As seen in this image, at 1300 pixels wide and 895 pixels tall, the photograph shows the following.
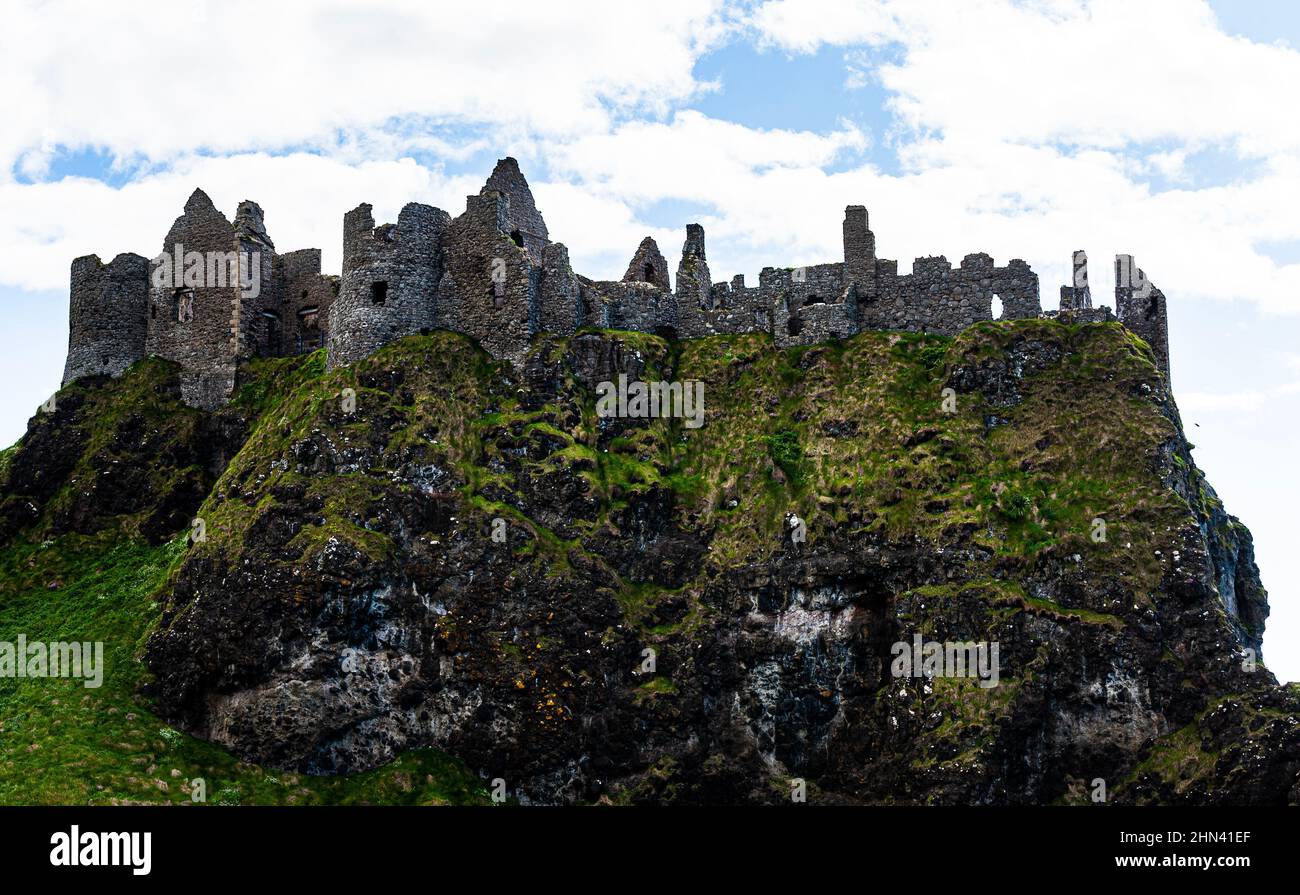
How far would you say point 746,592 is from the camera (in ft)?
194

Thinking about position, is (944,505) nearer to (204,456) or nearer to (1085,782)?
(1085,782)

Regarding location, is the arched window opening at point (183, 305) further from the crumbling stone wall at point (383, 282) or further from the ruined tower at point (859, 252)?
the ruined tower at point (859, 252)

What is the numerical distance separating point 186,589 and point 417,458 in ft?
33.4

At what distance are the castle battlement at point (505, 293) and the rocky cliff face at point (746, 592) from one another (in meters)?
2.63

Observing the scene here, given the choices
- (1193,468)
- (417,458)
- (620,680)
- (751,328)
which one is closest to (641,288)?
(751,328)

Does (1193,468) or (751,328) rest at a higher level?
(751,328)

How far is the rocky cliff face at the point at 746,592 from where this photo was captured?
5434 cm

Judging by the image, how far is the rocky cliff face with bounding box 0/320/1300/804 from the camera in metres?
54.3

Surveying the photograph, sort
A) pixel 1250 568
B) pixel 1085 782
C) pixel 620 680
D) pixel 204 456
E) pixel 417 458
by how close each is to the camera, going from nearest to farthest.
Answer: pixel 1085 782, pixel 620 680, pixel 417 458, pixel 1250 568, pixel 204 456

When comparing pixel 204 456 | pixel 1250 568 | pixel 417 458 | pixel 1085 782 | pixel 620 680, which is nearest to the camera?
pixel 1085 782

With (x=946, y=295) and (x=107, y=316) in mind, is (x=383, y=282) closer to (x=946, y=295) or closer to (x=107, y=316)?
(x=107, y=316)

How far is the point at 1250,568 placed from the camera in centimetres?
6656

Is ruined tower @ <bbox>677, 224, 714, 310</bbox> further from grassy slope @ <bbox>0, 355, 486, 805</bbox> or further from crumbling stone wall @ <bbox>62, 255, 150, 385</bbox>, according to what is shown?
crumbling stone wall @ <bbox>62, 255, 150, 385</bbox>

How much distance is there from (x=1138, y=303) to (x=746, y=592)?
23.1 meters
